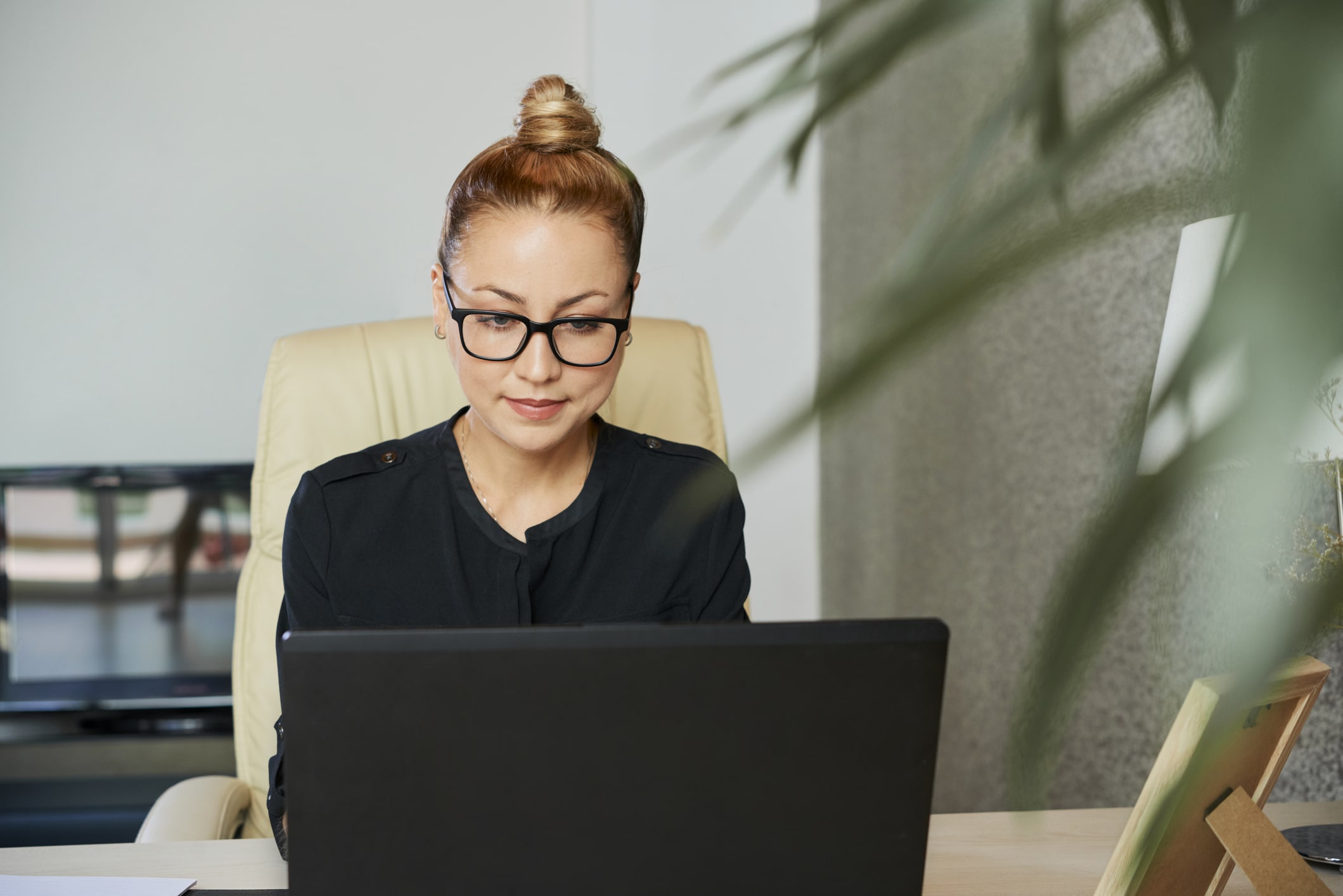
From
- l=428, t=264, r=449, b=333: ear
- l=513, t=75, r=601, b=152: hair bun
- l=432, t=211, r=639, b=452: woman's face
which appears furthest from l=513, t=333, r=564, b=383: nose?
l=513, t=75, r=601, b=152: hair bun

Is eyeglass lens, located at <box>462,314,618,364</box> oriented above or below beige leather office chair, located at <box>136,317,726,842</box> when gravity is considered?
above

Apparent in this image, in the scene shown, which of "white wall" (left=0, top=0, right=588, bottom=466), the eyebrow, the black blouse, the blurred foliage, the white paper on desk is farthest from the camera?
"white wall" (left=0, top=0, right=588, bottom=466)

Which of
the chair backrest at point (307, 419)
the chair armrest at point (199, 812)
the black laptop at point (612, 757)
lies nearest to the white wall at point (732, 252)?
the chair backrest at point (307, 419)

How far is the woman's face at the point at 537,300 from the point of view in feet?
3.52

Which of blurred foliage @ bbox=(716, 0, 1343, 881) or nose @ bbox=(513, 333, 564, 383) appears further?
nose @ bbox=(513, 333, 564, 383)

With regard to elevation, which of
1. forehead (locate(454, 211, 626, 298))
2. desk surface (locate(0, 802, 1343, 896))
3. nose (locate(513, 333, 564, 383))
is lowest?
desk surface (locate(0, 802, 1343, 896))

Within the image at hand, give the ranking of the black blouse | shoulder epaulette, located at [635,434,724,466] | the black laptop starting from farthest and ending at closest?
shoulder epaulette, located at [635,434,724,466] → the black blouse → the black laptop

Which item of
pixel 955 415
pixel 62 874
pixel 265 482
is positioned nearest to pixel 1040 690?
pixel 62 874

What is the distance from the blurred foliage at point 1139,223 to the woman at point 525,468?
881 mm

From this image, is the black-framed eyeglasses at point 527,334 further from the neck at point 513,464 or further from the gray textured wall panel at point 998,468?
the gray textured wall panel at point 998,468

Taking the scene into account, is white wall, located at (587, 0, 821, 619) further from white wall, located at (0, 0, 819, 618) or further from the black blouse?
the black blouse

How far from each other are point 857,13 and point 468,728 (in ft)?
1.40

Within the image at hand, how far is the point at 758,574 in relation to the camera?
2.78 meters

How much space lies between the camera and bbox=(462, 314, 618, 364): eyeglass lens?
1.08 metres
